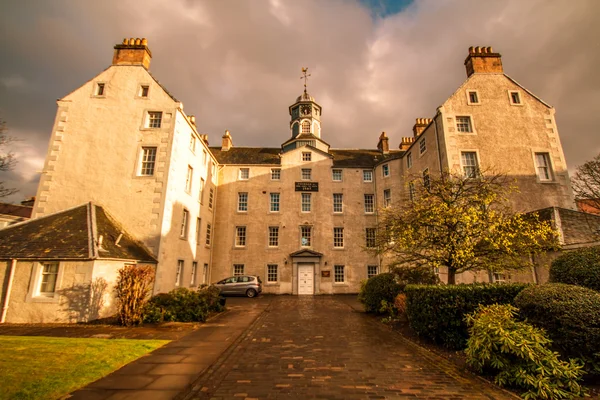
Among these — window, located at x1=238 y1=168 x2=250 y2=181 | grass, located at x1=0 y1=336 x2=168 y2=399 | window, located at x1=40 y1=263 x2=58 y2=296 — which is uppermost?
window, located at x1=238 y1=168 x2=250 y2=181

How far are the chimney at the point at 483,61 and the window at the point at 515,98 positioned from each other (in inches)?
76.4

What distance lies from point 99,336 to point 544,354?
12.8 m

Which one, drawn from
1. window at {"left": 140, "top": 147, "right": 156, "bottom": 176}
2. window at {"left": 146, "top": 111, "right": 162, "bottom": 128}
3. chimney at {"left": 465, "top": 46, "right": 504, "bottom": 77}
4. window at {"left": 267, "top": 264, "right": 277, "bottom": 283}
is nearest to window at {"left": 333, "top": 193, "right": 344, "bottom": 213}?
window at {"left": 267, "top": 264, "right": 277, "bottom": 283}

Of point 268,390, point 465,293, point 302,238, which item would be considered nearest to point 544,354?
point 465,293

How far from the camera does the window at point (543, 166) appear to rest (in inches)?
733

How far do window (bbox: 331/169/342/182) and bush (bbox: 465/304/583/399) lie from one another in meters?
22.9

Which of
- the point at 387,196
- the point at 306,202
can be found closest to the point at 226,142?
the point at 306,202

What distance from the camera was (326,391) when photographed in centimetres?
548

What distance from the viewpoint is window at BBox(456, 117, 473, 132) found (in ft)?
63.6

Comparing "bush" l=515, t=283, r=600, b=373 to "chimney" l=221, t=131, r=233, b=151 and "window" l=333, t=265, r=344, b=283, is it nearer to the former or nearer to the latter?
"window" l=333, t=265, r=344, b=283

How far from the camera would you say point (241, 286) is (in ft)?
76.2

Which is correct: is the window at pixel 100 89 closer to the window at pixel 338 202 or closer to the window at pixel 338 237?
the window at pixel 338 202

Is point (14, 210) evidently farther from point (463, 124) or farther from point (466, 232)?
point (463, 124)

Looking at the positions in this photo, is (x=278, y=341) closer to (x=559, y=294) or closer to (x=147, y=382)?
(x=147, y=382)
